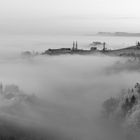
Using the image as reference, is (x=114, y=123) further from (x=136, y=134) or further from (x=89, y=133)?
(x=136, y=134)

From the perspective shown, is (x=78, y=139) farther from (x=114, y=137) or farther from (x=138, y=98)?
(x=138, y=98)

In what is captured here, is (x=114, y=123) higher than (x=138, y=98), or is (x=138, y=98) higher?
(x=138, y=98)

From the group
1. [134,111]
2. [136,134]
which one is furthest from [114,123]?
[136,134]

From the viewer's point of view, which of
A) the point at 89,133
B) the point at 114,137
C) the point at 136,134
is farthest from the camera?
the point at 89,133

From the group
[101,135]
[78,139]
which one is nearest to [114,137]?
[101,135]

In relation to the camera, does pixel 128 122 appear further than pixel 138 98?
No

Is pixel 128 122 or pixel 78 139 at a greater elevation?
pixel 128 122

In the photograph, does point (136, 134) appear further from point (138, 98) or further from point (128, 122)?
point (138, 98)

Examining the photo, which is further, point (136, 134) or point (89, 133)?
point (89, 133)

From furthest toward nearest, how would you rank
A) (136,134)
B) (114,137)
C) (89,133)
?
(89,133) < (114,137) < (136,134)
